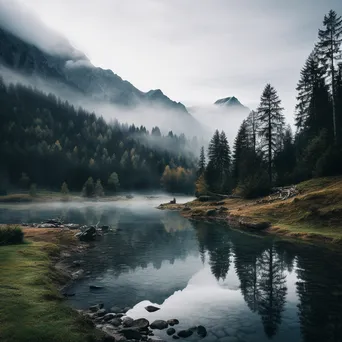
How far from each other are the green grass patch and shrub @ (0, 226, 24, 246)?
914cm

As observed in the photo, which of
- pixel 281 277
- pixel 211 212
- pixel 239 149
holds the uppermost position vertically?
pixel 239 149

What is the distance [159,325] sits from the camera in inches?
746

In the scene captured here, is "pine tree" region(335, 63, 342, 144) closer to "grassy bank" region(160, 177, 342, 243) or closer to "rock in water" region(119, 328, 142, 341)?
"grassy bank" region(160, 177, 342, 243)

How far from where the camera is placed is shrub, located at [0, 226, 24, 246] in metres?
35.9

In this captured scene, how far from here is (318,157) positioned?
68.9 metres

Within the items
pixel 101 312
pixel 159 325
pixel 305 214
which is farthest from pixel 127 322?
pixel 305 214

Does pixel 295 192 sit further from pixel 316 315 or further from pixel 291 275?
pixel 316 315

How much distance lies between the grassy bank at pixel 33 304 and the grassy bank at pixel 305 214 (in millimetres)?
35869

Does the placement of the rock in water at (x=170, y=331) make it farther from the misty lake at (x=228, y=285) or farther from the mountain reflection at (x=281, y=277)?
the mountain reflection at (x=281, y=277)

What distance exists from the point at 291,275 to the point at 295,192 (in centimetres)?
3734

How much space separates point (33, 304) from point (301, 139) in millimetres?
83504

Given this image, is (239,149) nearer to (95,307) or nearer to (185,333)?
(95,307)

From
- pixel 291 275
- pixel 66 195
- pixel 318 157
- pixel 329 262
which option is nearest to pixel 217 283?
pixel 291 275

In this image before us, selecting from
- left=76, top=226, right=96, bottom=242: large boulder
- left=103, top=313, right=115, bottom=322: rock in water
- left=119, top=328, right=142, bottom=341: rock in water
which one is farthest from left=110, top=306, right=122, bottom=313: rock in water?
left=76, top=226, right=96, bottom=242: large boulder
